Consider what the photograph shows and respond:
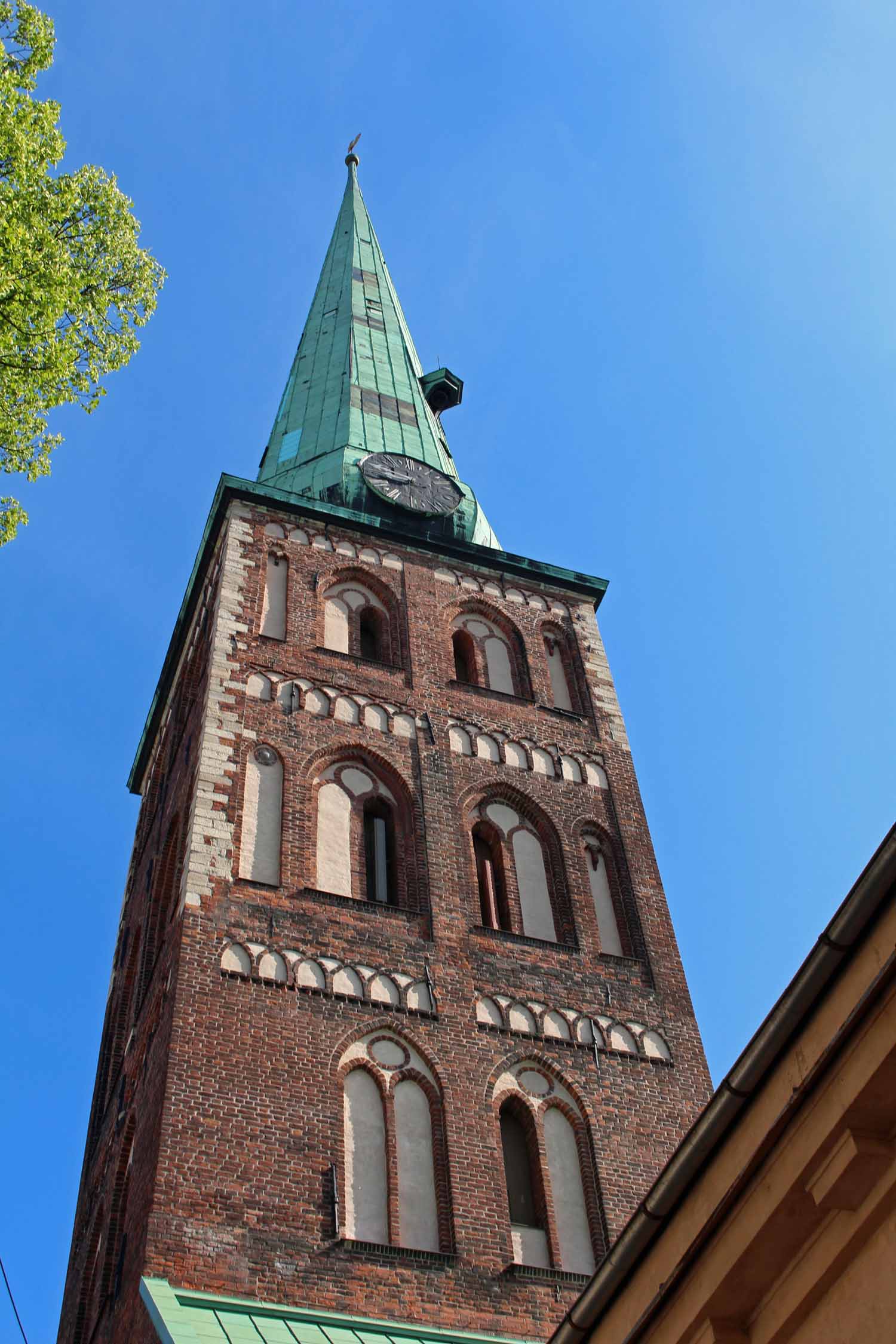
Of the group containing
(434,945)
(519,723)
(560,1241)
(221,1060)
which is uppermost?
(519,723)

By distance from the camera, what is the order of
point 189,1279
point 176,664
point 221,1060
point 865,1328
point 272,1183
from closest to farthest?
1. point 865,1328
2. point 189,1279
3. point 272,1183
4. point 221,1060
5. point 176,664

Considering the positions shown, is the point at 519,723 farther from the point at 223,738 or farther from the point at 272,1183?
the point at 272,1183

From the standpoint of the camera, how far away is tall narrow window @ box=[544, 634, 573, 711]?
874 inches

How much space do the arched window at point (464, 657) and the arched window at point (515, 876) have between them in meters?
3.00

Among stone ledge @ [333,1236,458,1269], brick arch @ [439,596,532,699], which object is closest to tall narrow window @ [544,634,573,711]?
brick arch @ [439,596,532,699]

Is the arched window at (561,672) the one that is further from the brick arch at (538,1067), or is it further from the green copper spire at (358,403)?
the brick arch at (538,1067)

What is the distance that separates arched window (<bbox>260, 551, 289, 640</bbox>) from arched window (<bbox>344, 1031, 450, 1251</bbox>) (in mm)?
7205

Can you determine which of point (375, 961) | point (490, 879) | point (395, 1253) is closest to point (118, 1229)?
point (395, 1253)

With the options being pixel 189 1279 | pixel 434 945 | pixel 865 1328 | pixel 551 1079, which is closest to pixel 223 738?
pixel 434 945

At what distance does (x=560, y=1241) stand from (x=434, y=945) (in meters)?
3.65

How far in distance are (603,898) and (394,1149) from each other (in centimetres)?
539

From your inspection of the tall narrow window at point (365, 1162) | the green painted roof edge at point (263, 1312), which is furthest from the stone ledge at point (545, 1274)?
the tall narrow window at point (365, 1162)

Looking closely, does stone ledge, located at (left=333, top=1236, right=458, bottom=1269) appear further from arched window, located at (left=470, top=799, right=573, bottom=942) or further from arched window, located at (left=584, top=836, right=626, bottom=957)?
arched window, located at (left=584, top=836, right=626, bottom=957)

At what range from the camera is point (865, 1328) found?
586 centimetres
